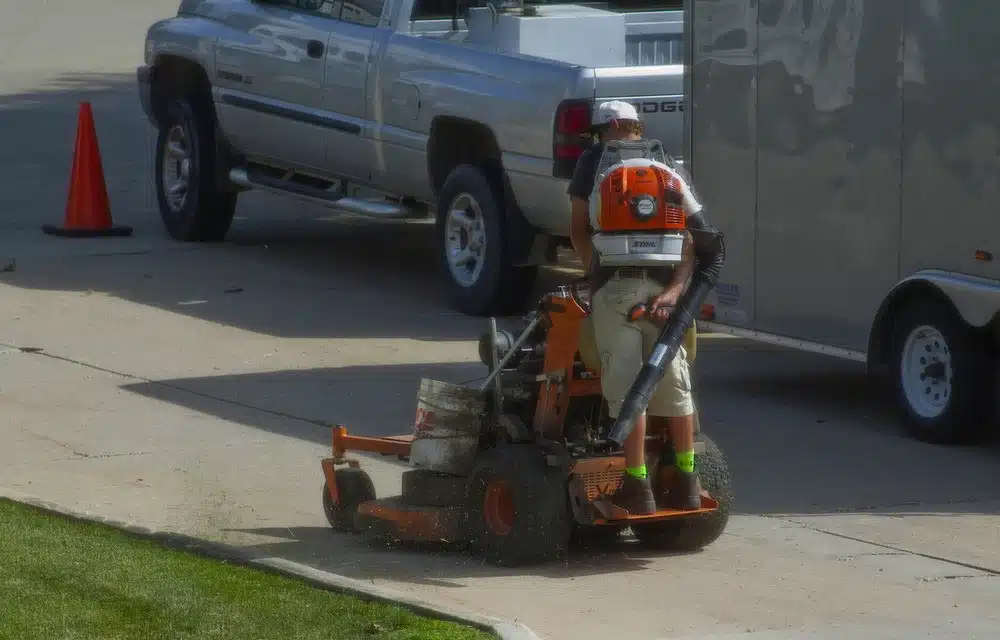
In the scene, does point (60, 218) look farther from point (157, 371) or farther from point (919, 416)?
point (919, 416)

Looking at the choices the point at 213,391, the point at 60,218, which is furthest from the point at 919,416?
the point at 60,218

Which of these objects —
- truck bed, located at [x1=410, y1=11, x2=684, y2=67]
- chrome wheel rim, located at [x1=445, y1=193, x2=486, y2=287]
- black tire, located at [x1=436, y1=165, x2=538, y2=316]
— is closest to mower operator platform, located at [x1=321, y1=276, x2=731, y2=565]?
black tire, located at [x1=436, y1=165, x2=538, y2=316]

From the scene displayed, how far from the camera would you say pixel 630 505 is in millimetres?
7062

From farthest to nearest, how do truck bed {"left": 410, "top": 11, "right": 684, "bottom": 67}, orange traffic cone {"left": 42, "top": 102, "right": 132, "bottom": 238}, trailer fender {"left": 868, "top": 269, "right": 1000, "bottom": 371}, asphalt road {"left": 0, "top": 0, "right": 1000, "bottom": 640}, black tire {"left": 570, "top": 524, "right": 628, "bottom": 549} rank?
1. orange traffic cone {"left": 42, "top": 102, "right": 132, "bottom": 238}
2. truck bed {"left": 410, "top": 11, "right": 684, "bottom": 67}
3. trailer fender {"left": 868, "top": 269, "right": 1000, "bottom": 371}
4. black tire {"left": 570, "top": 524, "right": 628, "bottom": 549}
5. asphalt road {"left": 0, "top": 0, "right": 1000, "bottom": 640}

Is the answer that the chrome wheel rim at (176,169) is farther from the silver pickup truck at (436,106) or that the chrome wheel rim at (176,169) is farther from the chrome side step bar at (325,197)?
the chrome side step bar at (325,197)

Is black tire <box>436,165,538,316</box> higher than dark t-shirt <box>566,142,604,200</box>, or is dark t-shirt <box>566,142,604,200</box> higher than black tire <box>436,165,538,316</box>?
dark t-shirt <box>566,142,604,200</box>

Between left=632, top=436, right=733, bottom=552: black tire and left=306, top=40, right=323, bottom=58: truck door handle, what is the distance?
6.81 meters

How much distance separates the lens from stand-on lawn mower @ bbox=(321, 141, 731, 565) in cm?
703

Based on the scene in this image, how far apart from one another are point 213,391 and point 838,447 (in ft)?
10.8

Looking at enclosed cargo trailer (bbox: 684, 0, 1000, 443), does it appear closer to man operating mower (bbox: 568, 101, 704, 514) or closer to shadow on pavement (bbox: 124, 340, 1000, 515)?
shadow on pavement (bbox: 124, 340, 1000, 515)

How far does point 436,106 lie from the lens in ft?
41.2

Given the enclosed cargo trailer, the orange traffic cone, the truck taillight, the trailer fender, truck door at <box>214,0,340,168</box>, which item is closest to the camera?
the trailer fender

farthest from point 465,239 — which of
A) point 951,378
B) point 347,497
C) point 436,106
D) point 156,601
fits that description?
point 156,601

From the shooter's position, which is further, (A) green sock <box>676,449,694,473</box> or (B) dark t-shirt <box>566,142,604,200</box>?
(B) dark t-shirt <box>566,142,604,200</box>
